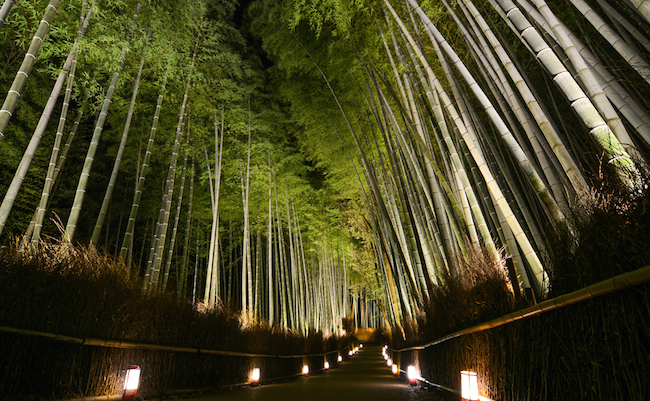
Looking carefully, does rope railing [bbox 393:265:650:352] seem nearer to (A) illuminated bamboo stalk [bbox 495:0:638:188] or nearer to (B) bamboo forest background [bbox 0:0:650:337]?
(B) bamboo forest background [bbox 0:0:650:337]

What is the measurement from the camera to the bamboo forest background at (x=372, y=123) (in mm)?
1774

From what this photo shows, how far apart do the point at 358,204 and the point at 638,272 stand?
8.73 metres

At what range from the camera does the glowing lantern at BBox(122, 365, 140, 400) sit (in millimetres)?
2564

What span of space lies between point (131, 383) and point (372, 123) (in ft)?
15.9

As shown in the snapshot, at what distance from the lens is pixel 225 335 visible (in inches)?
173

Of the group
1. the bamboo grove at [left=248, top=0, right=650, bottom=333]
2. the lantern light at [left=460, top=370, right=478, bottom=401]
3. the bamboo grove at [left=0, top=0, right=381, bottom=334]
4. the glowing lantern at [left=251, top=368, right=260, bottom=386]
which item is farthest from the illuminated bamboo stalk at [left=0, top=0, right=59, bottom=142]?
the glowing lantern at [left=251, top=368, right=260, bottom=386]

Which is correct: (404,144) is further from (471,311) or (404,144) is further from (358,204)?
(358,204)

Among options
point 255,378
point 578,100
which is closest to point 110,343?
point 255,378

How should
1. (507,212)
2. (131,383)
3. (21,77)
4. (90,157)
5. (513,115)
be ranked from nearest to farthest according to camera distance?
(507,212)
(21,77)
(131,383)
(513,115)
(90,157)

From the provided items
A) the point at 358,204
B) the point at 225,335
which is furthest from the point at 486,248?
the point at 358,204

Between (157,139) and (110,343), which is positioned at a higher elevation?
(157,139)

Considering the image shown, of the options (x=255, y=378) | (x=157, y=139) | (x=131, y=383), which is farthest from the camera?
(x=157, y=139)

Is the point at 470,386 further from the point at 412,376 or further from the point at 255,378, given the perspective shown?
the point at 255,378

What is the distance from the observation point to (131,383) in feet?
8.54
